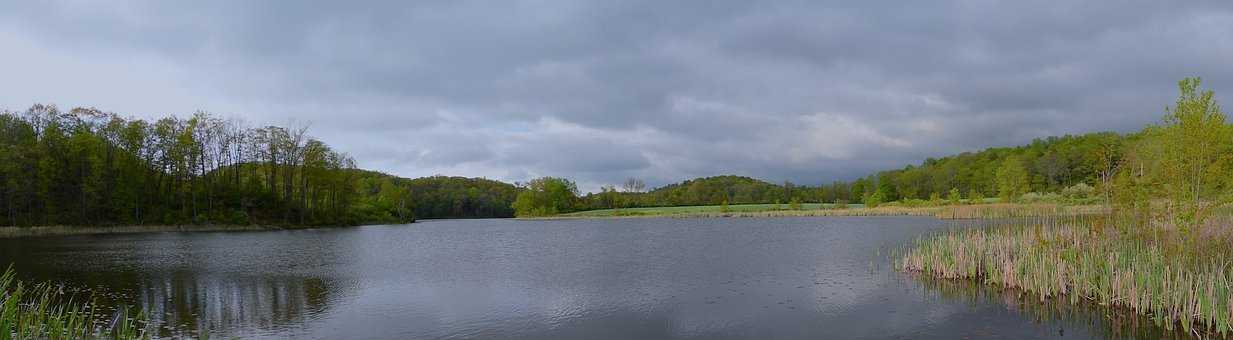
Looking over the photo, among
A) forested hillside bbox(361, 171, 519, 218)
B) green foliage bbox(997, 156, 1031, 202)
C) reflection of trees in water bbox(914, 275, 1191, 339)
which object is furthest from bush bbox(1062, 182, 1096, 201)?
forested hillside bbox(361, 171, 519, 218)

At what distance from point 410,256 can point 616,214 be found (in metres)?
77.5

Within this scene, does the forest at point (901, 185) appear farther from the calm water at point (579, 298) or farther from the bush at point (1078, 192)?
the calm water at point (579, 298)

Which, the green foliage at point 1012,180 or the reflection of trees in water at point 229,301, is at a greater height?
the green foliage at point 1012,180

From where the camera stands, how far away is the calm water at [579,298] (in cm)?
990

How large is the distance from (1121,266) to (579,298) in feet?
33.5

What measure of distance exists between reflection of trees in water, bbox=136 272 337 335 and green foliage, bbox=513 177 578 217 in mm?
99212

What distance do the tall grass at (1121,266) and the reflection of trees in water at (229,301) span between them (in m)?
14.3

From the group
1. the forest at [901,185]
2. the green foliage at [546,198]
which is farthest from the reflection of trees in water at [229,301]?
the green foliage at [546,198]

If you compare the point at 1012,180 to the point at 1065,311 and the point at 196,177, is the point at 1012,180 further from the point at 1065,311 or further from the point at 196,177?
the point at 196,177

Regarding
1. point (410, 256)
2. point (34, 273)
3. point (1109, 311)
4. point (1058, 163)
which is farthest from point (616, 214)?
point (1109, 311)

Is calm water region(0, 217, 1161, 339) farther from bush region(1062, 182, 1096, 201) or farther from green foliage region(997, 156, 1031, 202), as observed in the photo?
green foliage region(997, 156, 1031, 202)

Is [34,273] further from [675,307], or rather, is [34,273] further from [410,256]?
[675,307]

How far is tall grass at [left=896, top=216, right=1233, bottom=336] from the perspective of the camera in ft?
28.3

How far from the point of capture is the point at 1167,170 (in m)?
12.3
